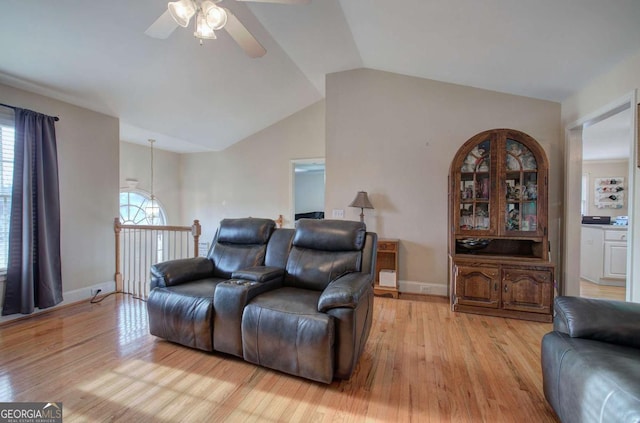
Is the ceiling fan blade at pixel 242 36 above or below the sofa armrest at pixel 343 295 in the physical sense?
above

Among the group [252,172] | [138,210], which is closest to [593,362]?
[252,172]

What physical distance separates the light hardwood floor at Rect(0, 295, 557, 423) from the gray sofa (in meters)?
A: 0.35

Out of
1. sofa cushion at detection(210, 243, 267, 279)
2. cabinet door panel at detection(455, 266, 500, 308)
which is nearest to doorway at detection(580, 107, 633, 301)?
cabinet door panel at detection(455, 266, 500, 308)

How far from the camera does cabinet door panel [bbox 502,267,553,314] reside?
113 inches

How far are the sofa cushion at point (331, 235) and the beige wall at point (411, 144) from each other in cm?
154

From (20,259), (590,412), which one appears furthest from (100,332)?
(590,412)

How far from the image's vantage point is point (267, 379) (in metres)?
1.92

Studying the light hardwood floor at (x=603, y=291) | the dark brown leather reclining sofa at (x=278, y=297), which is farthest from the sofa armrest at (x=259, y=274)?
the light hardwood floor at (x=603, y=291)

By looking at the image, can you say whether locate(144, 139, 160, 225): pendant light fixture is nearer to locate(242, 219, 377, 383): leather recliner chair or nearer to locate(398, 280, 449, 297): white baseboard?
locate(242, 219, 377, 383): leather recliner chair

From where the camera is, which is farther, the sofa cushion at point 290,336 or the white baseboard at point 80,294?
the white baseboard at point 80,294

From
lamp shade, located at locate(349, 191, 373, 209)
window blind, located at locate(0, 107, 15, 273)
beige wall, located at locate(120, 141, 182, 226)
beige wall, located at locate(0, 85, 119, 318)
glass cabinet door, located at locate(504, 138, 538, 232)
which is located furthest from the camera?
beige wall, located at locate(120, 141, 182, 226)

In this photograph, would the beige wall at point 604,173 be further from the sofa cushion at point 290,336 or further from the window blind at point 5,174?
the window blind at point 5,174

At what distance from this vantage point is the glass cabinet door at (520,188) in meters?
3.04

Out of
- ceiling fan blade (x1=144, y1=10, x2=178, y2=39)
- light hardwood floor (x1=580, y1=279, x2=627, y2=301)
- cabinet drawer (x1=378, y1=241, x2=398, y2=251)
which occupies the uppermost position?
ceiling fan blade (x1=144, y1=10, x2=178, y2=39)
